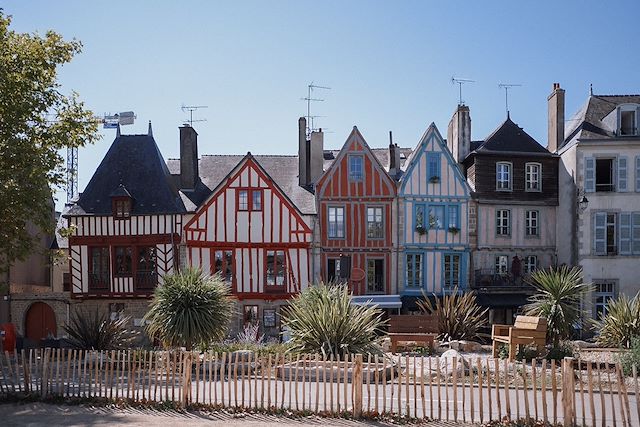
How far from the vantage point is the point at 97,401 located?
11961 mm

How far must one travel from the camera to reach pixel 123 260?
1005 inches

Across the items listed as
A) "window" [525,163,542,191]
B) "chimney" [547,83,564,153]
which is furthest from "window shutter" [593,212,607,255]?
"chimney" [547,83,564,153]

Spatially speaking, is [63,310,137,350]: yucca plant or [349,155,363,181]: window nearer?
[63,310,137,350]: yucca plant

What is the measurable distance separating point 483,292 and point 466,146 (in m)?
6.38

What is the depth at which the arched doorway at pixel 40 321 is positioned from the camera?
2639 cm

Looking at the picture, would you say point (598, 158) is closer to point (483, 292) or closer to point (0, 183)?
point (483, 292)

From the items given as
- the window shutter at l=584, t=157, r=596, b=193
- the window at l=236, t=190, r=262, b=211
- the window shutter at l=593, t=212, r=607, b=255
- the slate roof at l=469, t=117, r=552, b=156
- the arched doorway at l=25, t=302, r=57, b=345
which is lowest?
the arched doorway at l=25, t=302, r=57, b=345

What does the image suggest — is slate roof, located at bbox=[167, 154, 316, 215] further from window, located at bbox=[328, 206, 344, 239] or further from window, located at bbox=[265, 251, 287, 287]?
window, located at bbox=[265, 251, 287, 287]

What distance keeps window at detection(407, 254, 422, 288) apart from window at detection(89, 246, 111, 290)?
11905mm

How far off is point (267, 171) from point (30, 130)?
12296mm

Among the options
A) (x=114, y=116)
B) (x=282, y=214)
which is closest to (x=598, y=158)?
(x=282, y=214)

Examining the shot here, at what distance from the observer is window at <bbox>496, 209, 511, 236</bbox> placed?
2686cm

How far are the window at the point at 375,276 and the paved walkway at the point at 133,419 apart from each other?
50.6 ft

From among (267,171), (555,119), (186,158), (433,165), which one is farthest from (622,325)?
(186,158)
